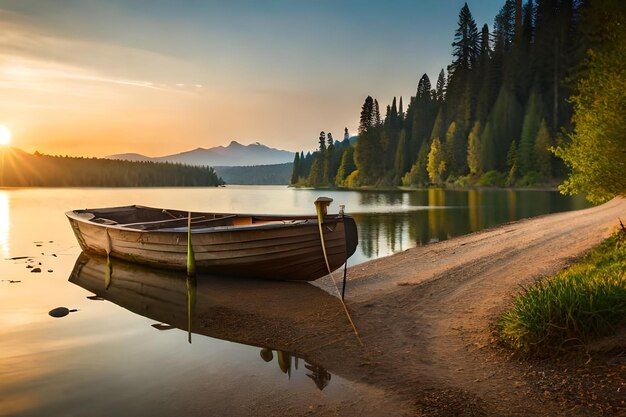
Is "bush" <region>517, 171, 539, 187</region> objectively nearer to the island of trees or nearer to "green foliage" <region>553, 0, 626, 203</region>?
the island of trees

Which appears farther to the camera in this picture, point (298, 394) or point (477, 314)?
point (477, 314)

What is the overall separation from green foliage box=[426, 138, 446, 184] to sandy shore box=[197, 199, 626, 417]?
9228cm

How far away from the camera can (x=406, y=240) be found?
26.6 m

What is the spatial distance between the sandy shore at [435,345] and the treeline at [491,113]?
78.7 metres

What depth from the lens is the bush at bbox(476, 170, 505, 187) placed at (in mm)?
88956

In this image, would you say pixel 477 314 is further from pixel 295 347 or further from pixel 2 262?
pixel 2 262

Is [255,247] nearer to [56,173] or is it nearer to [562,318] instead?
[562,318]

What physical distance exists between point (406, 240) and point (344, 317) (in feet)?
57.9

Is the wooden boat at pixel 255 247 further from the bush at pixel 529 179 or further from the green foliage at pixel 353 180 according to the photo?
the green foliage at pixel 353 180

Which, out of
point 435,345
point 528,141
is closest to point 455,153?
point 528,141

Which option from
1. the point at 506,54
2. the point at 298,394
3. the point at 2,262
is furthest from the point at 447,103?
the point at 298,394

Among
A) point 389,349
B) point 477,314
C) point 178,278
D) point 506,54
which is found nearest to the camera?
point 389,349

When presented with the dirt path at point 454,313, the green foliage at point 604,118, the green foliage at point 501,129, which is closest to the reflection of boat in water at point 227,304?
the dirt path at point 454,313

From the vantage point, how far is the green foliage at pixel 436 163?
342 feet
